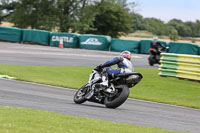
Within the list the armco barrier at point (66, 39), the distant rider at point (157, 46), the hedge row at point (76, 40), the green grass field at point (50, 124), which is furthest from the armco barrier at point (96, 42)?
the green grass field at point (50, 124)

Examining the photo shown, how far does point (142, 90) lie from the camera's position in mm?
15930

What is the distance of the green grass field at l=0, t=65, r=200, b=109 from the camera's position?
1440 cm

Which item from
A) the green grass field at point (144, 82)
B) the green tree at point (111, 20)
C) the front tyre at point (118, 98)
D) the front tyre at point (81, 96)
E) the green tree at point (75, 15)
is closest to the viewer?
the front tyre at point (118, 98)

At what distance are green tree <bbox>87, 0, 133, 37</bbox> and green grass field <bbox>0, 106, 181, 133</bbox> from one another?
57.3m

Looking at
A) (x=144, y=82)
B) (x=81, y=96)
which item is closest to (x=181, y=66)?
(x=144, y=82)

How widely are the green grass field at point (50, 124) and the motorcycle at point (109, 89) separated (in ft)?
7.65

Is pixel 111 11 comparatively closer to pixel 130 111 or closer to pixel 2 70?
pixel 2 70

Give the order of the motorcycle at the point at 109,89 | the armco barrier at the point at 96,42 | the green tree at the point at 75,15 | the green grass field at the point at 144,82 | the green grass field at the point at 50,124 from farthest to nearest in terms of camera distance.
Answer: the green tree at the point at 75,15, the armco barrier at the point at 96,42, the green grass field at the point at 144,82, the motorcycle at the point at 109,89, the green grass field at the point at 50,124

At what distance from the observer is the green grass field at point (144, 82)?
1440 cm

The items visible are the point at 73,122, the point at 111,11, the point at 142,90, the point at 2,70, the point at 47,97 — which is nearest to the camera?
the point at 73,122

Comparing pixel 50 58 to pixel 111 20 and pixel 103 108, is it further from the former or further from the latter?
pixel 111 20

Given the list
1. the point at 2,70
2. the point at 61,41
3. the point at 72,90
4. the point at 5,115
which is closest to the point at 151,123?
the point at 5,115

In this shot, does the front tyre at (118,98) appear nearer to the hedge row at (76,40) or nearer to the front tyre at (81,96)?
the front tyre at (81,96)

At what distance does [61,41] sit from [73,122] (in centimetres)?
3104
